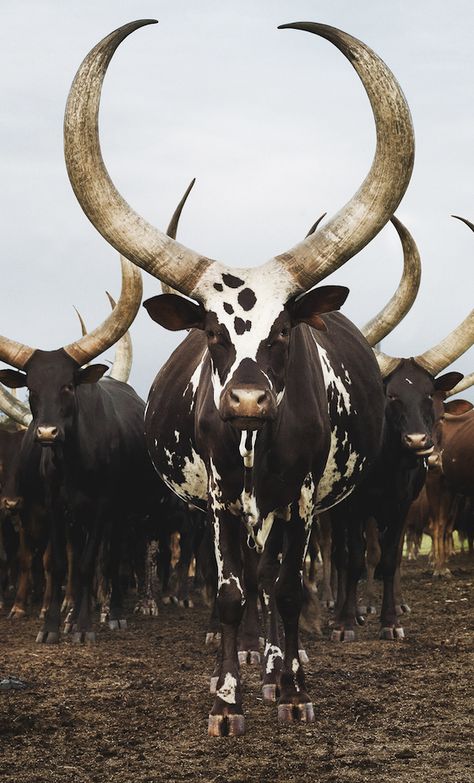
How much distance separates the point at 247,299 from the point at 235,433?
0.65 meters

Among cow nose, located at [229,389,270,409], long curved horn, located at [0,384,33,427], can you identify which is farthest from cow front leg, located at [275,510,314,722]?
long curved horn, located at [0,384,33,427]

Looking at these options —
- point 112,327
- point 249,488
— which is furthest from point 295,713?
point 112,327

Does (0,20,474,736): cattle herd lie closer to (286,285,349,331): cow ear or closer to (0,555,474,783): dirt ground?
(286,285,349,331): cow ear

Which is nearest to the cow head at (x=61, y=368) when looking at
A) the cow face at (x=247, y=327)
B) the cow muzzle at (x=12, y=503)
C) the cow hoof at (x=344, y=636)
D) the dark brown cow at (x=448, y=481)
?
the cow muzzle at (x=12, y=503)

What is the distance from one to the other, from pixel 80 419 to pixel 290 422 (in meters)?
4.06

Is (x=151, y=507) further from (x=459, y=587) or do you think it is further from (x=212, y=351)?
(x=212, y=351)

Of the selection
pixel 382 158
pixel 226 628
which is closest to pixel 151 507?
pixel 226 628

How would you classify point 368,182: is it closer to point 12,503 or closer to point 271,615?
point 271,615

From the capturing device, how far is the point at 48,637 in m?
8.86

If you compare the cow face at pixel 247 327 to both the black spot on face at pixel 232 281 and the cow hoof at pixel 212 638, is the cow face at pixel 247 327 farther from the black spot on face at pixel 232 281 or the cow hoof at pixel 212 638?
the cow hoof at pixel 212 638

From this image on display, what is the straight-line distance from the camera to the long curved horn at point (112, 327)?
9258 mm

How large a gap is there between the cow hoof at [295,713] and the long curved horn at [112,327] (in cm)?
438

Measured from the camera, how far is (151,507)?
1156 centimetres

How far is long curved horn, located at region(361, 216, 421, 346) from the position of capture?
9766 mm
